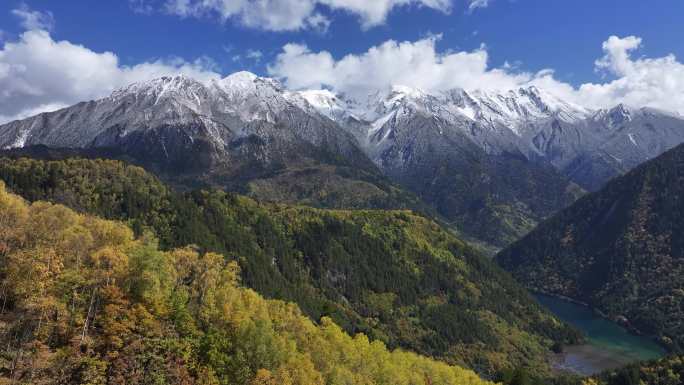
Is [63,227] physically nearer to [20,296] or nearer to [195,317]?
[20,296]

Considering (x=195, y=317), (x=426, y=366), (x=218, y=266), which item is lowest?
(x=426, y=366)

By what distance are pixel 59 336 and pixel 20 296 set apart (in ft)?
34.0

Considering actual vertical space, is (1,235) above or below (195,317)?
above

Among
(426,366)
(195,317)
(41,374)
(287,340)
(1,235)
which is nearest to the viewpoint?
(41,374)

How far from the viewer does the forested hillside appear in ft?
299

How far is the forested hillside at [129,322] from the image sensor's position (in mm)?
91250

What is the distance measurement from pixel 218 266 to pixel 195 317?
19.6 m

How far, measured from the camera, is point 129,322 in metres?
98.3

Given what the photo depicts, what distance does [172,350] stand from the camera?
101750mm

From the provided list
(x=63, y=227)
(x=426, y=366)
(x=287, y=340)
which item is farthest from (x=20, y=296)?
(x=426, y=366)

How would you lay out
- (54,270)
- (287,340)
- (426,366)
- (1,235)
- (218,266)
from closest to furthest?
1. (54,270)
2. (1,235)
3. (287,340)
4. (218,266)
5. (426,366)

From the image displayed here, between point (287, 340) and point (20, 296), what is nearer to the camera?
point (20, 296)

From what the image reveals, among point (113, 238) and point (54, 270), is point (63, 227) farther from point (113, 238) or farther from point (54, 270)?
point (54, 270)

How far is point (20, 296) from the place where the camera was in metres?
97.9
